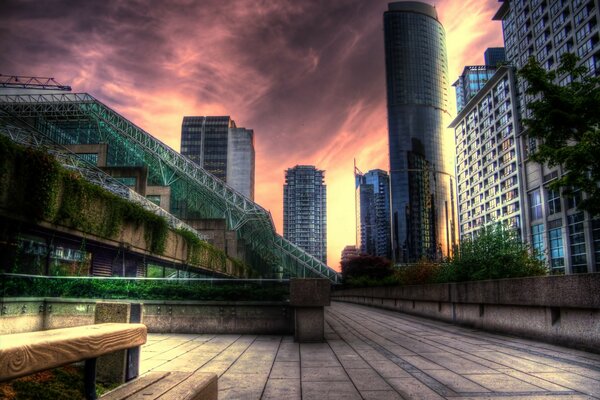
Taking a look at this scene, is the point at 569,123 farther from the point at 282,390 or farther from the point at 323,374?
the point at 282,390

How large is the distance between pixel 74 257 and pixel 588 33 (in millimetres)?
68860

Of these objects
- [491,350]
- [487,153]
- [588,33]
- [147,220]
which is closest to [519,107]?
[487,153]

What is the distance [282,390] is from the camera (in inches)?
206

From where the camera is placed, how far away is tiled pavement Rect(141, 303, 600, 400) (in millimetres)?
5078

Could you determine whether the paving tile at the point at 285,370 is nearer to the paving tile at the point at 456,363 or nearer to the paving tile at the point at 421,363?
the paving tile at the point at 421,363

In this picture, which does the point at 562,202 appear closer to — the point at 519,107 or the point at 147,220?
the point at 519,107

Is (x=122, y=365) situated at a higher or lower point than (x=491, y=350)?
higher

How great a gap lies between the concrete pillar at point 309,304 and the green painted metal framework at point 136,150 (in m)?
45.9

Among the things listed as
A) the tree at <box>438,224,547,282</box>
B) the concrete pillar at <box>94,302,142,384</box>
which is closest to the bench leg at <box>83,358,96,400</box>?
the concrete pillar at <box>94,302,142,384</box>

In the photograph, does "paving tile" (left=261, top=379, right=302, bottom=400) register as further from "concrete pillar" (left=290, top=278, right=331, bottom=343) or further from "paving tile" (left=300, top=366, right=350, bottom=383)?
"concrete pillar" (left=290, top=278, right=331, bottom=343)

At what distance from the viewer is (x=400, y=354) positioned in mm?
8102

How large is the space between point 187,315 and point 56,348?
1054 cm

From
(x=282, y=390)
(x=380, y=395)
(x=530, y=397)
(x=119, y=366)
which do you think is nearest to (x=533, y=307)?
(x=530, y=397)

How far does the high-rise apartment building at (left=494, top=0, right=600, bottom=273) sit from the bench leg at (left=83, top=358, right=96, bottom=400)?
61142 millimetres
